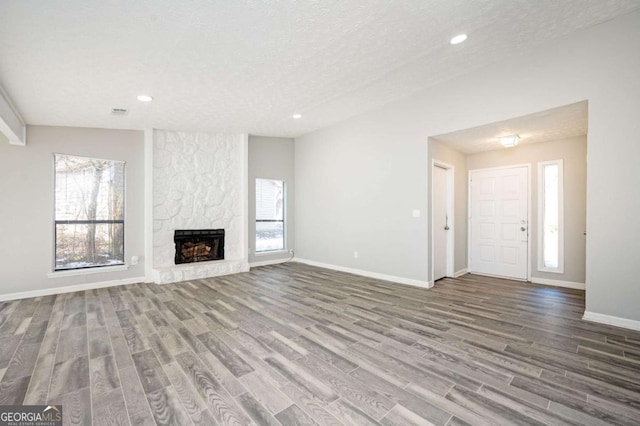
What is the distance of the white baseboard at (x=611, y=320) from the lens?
115 inches

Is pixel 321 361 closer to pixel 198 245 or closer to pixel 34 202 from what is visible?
pixel 198 245

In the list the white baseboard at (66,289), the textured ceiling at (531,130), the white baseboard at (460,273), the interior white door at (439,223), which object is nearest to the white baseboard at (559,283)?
the white baseboard at (460,273)

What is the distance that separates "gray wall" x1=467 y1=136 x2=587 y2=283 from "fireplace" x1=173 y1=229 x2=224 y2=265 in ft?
19.8

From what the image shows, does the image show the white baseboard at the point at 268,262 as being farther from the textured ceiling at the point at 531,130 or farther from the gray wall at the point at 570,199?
the gray wall at the point at 570,199

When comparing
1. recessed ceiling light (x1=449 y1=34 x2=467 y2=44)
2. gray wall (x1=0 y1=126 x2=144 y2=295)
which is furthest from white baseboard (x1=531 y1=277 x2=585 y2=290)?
gray wall (x1=0 y1=126 x2=144 y2=295)

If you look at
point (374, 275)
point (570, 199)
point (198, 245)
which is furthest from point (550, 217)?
point (198, 245)

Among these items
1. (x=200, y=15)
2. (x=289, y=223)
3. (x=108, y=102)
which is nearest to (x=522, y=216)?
(x=289, y=223)

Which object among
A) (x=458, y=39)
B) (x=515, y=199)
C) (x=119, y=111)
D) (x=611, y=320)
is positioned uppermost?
(x=458, y=39)

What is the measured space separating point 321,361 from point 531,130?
174 inches

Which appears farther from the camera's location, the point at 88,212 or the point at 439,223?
the point at 439,223

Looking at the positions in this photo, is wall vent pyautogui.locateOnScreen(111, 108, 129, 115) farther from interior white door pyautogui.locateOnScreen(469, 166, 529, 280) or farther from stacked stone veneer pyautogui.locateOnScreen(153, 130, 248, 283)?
interior white door pyautogui.locateOnScreen(469, 166, 529, 280)

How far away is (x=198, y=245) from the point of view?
19.1ft

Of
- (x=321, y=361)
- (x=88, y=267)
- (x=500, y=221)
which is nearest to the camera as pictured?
(x=321, y=361)

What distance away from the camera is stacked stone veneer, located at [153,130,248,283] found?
211 inches
